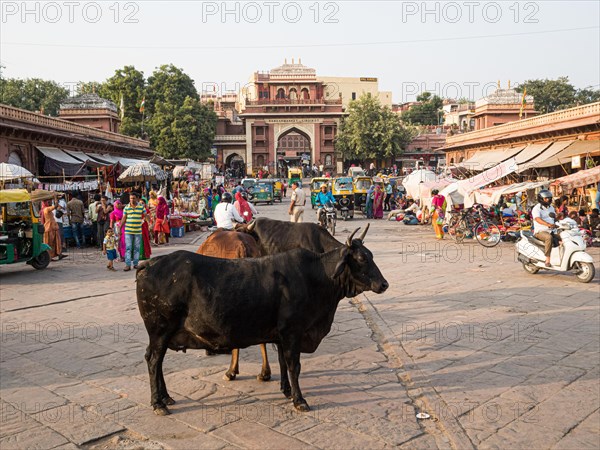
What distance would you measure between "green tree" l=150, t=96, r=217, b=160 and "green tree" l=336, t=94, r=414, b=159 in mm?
13938

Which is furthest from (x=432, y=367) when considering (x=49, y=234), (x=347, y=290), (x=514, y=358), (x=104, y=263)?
(x=49, y=234)

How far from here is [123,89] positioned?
→ 48562mm

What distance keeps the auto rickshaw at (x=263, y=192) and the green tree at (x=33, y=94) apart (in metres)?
25.4

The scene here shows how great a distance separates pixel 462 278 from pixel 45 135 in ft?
60.5

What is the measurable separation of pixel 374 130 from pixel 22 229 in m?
42.3

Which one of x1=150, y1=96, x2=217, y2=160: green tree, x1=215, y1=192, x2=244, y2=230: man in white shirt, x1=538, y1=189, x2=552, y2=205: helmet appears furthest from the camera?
x1=150, y1=96, x2=217, y2=160: green tree

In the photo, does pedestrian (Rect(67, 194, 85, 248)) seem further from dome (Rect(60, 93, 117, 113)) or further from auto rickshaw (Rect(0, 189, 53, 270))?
dome (Rect(60, 93, 117, 113))

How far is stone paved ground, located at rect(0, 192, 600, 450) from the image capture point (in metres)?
4.15

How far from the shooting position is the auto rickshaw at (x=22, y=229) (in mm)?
11383

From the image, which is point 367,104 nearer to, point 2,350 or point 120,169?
point 120,169

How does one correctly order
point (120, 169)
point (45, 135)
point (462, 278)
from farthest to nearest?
point (120, 169), point (45, 135), point (462, 278)

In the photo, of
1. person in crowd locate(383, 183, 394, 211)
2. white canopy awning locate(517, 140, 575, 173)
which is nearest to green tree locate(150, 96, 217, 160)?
person in crowd locate(383, 183, 394, 211)

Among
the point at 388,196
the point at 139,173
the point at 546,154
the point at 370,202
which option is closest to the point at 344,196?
the point at 370,202

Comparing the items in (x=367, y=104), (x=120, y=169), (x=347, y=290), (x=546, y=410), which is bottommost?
(x=546, y=410)
